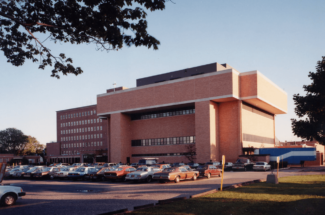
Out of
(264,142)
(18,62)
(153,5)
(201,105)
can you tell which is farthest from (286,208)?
(264,142)

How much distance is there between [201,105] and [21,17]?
53789 mm

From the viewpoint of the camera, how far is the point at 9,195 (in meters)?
14.5

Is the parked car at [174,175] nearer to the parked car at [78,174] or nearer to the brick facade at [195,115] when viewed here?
the parked car at [78,174]

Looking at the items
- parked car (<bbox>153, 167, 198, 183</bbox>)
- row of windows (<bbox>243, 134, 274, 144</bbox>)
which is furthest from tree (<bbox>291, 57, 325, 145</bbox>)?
row of windows (<bbox>243, 134, 274, 144</bbox>)

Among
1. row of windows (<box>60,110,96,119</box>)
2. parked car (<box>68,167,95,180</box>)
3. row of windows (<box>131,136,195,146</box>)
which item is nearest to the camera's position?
parked car (<box>68,167,95,180</box>)

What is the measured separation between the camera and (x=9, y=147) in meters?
112

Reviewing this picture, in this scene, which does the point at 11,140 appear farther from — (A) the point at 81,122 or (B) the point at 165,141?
(B) the point at 165,141

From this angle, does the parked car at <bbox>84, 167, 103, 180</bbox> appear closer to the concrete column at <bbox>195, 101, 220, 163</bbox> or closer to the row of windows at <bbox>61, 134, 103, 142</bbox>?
the concrete column at <bbox>195, 101, 220, 163</bbox>

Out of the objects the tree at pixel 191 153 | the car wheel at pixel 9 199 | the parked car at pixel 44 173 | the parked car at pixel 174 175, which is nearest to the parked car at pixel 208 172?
the parked car at pixel 174 175

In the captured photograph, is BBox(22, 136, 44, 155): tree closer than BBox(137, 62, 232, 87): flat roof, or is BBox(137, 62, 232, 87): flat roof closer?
BBox(137, 62, 232, 87): flat roof

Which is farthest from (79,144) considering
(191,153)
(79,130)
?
(191,153)

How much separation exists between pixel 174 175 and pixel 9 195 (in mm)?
13513

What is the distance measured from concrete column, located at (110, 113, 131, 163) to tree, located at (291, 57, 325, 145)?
1980 inches

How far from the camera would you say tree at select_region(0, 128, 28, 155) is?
361 ft
